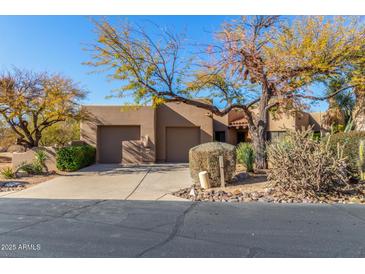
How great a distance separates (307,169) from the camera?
718 centimetres

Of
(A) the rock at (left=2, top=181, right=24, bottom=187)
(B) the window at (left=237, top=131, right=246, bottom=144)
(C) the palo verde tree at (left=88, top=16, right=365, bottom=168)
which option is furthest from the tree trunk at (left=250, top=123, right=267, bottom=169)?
(A) the rock at (left=2, top=181, right=24, bottom=187)

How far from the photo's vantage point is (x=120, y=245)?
13.1ft

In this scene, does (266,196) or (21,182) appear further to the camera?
(21,182)

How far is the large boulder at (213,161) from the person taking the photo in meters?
8.77

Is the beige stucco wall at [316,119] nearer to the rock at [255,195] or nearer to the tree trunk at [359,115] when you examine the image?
the tree trunk at [359,115]

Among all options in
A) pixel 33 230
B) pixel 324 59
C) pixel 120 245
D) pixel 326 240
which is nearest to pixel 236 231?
pixel 326 240

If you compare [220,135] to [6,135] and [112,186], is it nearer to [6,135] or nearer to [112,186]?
[112,186]

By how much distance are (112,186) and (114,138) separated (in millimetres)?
7761

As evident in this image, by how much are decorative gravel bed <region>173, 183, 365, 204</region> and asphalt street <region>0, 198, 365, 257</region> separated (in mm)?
466

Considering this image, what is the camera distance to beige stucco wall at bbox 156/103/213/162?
1670cm

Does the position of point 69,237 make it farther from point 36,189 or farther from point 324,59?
point 324,59

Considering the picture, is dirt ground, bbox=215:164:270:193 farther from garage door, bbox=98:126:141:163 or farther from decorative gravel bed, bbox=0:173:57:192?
garage door, bbox=98:126:141:163

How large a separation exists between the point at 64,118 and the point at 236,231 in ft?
41.0

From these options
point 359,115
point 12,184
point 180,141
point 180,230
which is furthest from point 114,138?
point 359,115
